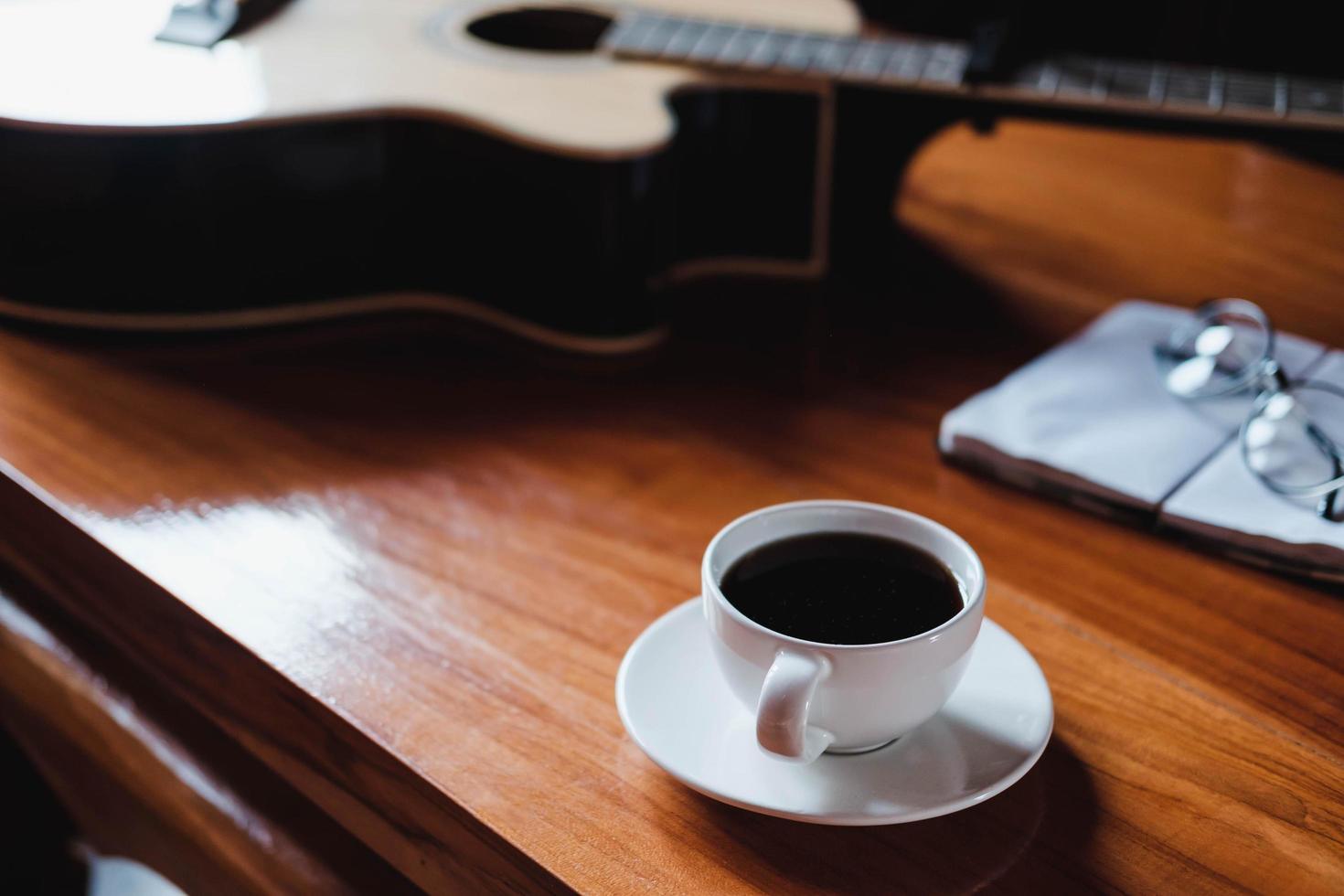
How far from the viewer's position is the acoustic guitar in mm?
672

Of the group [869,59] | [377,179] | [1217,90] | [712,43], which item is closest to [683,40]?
[712,43]

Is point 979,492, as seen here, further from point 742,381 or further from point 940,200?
point 940,200

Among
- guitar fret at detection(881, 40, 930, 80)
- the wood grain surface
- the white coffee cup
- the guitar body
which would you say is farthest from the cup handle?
guitar fret at detection(881, 40, 930, 80)

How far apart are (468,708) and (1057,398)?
0.37 metres

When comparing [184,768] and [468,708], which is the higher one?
[468,708]

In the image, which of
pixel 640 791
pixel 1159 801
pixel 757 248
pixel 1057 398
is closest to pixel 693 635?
pixel 640 791

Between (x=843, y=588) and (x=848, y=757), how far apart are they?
58mm

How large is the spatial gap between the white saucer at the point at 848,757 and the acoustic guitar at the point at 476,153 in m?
0.32

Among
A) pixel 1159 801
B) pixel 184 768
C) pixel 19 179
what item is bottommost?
pixel 184 768

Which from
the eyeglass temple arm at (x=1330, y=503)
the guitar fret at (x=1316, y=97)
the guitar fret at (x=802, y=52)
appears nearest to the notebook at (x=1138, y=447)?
the eyeglass temple arm at (x=1330, y=503)

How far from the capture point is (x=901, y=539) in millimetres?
425

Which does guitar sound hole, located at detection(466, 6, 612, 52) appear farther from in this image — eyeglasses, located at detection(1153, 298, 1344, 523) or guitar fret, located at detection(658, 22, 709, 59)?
eyeglasses, located at detection(1153, 298, 1344, 523)

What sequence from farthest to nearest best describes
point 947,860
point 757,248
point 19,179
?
point 757,248, point 19,179, point 947,860

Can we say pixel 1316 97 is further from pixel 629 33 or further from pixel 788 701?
pixel 788 701
